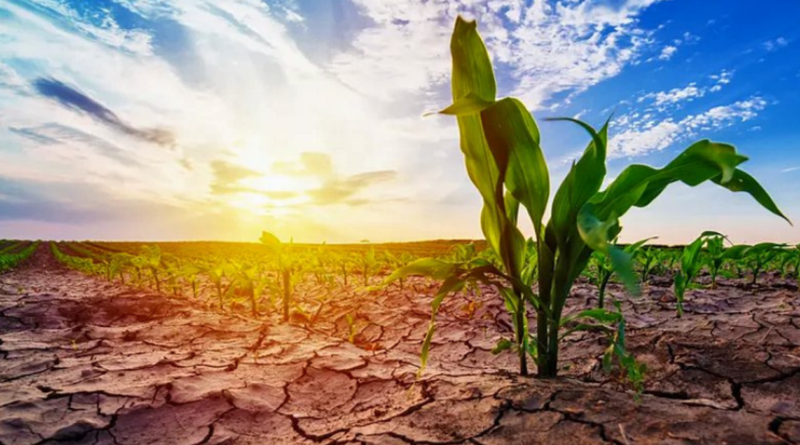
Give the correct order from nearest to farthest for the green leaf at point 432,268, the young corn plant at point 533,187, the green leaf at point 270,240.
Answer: the young corn plant at point 533,187
the green leaf at point 432,268
the green leaf at point 270,240

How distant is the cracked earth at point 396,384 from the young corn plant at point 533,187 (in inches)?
10.1

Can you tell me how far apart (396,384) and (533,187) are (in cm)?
94

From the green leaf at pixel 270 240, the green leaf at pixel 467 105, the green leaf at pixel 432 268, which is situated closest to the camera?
the green leaf at pixel 467 105

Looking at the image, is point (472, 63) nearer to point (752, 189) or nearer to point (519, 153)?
point (519, 153)

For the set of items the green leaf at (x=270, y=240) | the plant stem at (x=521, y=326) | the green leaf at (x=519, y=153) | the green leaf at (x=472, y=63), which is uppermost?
the green leaf at (x=472, y=63)

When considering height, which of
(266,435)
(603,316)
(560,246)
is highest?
(560,246)

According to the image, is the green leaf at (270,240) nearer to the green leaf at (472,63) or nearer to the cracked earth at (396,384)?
the cracked earth at (396,384)

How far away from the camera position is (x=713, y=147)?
1101mm

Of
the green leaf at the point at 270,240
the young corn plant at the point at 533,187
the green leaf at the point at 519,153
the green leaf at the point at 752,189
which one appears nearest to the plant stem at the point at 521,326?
the young corn plant at the point at 533,187

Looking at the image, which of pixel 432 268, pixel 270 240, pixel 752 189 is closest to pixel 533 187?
pixel 432 268

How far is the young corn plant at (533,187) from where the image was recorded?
119cm

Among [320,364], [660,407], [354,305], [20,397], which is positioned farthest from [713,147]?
[354,305]

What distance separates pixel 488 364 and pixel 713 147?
1.37m

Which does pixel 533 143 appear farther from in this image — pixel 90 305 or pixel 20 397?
pixel 90 305
